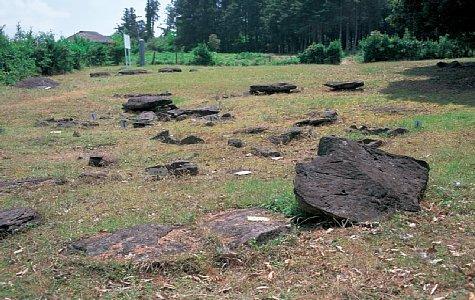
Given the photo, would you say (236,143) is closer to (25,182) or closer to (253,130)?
(253,130)

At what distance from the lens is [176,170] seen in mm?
8164

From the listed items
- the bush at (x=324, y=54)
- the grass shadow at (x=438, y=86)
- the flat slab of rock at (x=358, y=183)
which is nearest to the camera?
the flat slab of rock at (x=358, y=183)

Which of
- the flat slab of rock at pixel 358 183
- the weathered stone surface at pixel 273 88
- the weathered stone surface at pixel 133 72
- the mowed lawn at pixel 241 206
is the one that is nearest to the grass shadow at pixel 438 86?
the mowed lawn at pixel 241 206

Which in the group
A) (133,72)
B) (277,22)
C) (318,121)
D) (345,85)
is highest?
(277,22)

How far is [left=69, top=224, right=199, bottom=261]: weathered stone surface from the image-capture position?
493 centimetres

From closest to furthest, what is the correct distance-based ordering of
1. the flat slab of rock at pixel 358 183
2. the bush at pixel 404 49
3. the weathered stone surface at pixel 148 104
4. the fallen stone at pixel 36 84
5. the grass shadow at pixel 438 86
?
the flat slab of rock at pixel 358 183, the grass shadow at pixel 438 86, the weathered stone surface at pixel 148 104, the fallen stone at pixel 36 84, the bush at pixel 404 49

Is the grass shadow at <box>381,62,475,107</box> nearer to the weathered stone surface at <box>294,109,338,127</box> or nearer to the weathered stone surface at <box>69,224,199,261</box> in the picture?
the weathered stone surface at <box>294,109,338,127</box>

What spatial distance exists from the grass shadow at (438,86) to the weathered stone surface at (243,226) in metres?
9.88

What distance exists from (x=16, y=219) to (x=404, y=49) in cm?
2913

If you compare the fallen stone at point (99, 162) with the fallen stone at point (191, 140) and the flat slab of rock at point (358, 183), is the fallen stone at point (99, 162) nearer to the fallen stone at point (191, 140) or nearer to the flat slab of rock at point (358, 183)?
the fallen stone at point (191, 140)

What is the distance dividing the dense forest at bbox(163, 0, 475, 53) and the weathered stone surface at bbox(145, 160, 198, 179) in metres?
28.8

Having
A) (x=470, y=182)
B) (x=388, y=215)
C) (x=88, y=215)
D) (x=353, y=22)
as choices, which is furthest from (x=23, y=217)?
(x=353, y=22)

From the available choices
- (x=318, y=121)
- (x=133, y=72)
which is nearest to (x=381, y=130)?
(x=318, y=121)

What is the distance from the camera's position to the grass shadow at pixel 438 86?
1483 cm
